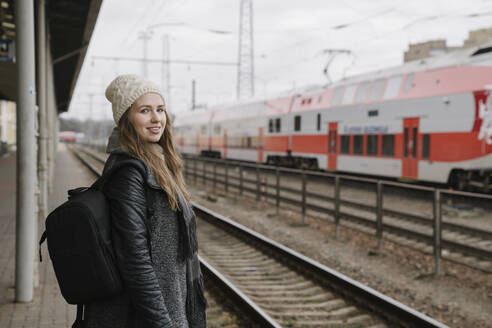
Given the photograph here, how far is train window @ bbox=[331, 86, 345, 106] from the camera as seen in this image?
17.7m

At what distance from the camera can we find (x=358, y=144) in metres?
16.5

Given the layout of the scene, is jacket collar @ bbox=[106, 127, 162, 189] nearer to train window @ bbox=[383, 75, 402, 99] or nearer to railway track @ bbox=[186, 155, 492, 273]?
railway track @ bbox=[186, 155, 492, 273]

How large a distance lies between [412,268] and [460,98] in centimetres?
655

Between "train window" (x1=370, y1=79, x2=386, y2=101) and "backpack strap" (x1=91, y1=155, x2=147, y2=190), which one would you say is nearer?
"backpack strap" (x1=91, y1=155, x2=147, y2=190)

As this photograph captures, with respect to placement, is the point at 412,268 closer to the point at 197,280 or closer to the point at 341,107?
the point at 197,280

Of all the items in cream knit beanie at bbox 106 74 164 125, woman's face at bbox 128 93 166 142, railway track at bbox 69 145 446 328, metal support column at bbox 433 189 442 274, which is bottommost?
railway track at bbox 69 145 446 328

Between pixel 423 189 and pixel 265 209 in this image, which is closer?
pixel 423 189

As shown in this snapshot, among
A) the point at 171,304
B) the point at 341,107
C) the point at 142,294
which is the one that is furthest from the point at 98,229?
the point at 341,107

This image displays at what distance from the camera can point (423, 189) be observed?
24.4 ft

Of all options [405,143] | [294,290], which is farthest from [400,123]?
[294,290]

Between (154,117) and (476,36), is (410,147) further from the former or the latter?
(476,36)

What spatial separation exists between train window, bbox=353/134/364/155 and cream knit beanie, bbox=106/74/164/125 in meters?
14.6

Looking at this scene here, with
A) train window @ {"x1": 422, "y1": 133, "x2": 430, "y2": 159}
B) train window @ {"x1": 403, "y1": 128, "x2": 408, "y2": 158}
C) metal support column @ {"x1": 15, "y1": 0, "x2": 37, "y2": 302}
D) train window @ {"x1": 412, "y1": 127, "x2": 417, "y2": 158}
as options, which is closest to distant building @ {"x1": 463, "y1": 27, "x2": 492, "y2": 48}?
train window @ {"x1": 403, "y1": 128, "x2": 408, "y2": 158}

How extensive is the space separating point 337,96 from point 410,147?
165 inches
